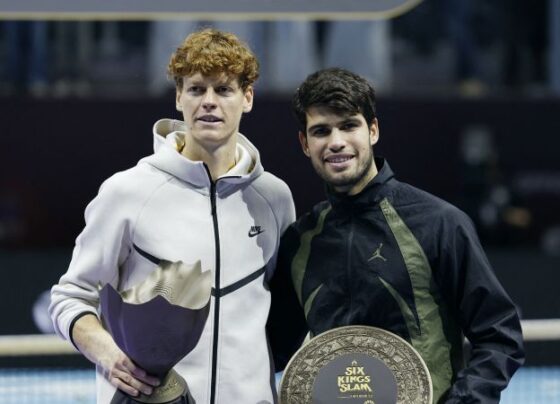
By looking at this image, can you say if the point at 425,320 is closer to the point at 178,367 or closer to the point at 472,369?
the point at 472,369

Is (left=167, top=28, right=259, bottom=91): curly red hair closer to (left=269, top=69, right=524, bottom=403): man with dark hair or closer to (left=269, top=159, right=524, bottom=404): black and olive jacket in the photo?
(left=269, top=69, right=524, bottom=403): man with dark hair

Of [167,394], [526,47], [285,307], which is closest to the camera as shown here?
[167,394]

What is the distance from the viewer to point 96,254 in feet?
9.38

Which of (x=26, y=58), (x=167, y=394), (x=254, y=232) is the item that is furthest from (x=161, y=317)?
(x=26, y=58)

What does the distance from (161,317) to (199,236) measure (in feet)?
1.58

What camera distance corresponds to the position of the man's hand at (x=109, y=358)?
8.28ft

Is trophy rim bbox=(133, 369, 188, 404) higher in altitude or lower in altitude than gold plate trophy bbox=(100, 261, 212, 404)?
lower

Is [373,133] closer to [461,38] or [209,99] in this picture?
[209,99]

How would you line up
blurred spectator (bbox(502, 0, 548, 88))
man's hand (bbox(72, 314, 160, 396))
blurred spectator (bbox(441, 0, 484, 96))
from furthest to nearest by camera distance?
1. blurred spectator (bbox(502, 0, 548, 88))
2. blurred spectator (bbox(441, 0, 484, 96))
3. man's hand (bbox(72, 314, 160, 396))

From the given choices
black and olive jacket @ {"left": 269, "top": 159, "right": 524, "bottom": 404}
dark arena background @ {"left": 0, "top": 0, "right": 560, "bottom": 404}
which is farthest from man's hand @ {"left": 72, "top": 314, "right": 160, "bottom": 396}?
dark arena background @ {"left": 0, "top": 0, "right": 560, "bottom": 404}

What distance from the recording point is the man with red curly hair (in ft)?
9.33

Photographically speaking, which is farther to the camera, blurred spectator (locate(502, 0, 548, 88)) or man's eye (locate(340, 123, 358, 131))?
blurred spectator (locate(502, 0, 548, 88))

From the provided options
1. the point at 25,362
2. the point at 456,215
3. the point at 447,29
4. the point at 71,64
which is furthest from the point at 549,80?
the point at 456,215

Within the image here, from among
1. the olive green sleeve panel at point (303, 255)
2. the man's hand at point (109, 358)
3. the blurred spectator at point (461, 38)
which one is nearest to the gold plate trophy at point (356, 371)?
the olive green sleeve panel at point (303, 255)
